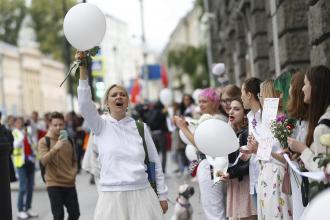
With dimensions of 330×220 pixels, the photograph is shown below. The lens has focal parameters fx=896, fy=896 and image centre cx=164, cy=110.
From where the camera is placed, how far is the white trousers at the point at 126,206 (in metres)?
7.02

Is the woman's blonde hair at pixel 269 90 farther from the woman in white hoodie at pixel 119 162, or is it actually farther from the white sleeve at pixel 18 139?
the white sleeve at pixel 18 139

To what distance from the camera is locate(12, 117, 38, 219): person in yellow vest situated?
588 inches

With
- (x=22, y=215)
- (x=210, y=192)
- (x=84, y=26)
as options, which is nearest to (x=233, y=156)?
(x=210, y=192)

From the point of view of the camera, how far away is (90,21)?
727cm

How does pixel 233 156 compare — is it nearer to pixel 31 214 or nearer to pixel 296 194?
pixel 296 194

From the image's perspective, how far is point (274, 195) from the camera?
24.3 feet

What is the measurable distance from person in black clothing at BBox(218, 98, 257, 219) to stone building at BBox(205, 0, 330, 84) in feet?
5.19

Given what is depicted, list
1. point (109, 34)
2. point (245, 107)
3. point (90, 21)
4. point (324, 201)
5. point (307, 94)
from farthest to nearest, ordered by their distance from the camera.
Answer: point (109, 34)
point (245, 107)
point (90, 21)
point (307, 94)
point (324, 201)

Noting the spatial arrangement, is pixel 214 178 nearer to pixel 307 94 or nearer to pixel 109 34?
pixel 307 94

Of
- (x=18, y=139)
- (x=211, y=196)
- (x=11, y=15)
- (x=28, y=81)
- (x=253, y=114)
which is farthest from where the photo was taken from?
(x=28, y=81)

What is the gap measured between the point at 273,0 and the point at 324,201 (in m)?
10.2

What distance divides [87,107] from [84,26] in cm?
66

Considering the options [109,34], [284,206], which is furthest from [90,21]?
[109,34]

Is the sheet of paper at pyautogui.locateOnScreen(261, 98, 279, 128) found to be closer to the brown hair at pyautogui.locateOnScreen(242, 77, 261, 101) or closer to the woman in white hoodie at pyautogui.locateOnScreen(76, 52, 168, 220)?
the brown hair at pyautogui.locateOnScreen(242, 77, 261, 101)
